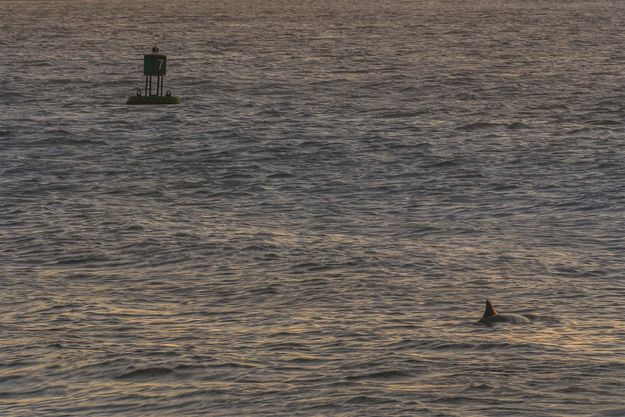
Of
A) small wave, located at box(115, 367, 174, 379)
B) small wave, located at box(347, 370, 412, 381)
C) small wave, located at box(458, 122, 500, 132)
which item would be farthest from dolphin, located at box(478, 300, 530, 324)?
small wave, located at box(458, 122, 500, 132)

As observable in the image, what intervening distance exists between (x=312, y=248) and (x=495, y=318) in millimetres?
9057

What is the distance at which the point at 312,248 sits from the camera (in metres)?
41.7

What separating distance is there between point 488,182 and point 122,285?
18.0 metres

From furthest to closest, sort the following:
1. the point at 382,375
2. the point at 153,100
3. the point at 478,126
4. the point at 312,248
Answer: the point at 478,126
the point at 153,100
the point at 312,248
the point at 382,375

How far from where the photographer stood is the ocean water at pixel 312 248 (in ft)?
98.0

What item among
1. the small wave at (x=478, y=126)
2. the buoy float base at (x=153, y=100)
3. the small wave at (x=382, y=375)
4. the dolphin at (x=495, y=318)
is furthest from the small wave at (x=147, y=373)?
the small wave at (x=478, y=126)

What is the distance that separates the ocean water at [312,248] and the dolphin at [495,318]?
1.10 feet

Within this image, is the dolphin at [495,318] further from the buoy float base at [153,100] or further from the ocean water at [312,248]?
the buoy float base at [153,100]

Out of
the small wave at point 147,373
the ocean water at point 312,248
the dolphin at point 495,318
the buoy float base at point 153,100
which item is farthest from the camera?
the buoy float base at point 153,100

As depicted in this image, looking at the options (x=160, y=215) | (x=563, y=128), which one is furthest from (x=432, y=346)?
(x=563, y=128)

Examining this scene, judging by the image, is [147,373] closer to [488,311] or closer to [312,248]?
[488,311]

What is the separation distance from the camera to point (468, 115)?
7138 cm

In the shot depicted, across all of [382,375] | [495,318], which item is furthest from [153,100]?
[382,375]

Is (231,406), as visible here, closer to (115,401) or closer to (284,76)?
(115,401)
